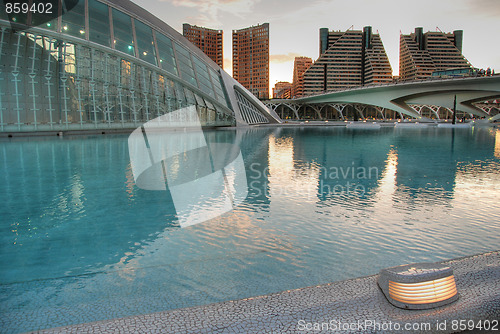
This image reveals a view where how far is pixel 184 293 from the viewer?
3.38 meters

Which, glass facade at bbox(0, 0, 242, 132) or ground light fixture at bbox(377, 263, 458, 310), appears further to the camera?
glass facade at bbox(0, 0, 242, 132)

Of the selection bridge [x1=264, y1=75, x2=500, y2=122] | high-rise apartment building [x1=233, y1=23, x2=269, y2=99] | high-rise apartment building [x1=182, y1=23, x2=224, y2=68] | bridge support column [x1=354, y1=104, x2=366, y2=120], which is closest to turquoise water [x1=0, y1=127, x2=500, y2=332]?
bridge [x1=264, y1=75, x2=500, y2=122]

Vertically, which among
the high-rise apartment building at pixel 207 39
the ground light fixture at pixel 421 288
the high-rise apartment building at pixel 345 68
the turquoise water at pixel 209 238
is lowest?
the turquoise water at pixel 209 238

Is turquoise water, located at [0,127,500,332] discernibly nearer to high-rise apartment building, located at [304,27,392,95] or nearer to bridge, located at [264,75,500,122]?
bridge, located at [264,75,500,122]

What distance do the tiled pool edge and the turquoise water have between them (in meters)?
0.70

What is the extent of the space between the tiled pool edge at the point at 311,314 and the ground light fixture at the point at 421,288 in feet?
0.15

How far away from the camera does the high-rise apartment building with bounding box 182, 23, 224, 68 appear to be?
602 feet

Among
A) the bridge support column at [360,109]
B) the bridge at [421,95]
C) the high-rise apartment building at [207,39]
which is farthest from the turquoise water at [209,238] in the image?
the high-rise apartment building at [207,39]

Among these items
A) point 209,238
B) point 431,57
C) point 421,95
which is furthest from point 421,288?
point 431,57

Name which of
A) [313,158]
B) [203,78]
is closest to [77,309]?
[313,158]

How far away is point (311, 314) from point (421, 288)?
30.4 inches

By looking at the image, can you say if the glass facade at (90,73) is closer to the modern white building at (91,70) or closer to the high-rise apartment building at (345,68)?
the modern white building at (91,70)

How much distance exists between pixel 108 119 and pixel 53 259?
25023mm

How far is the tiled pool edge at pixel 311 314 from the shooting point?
2.33 meters
